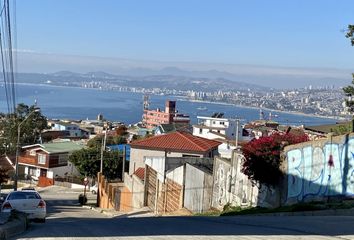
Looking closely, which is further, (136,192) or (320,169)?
(136,192)

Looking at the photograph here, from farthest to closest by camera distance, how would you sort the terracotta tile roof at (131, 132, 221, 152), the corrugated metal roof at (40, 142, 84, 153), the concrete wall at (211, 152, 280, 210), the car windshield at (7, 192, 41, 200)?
the corrugated metal roof at (40, 142, 84, 153) < the terracotta tile roof at (131, 132, 221, 152) < the concrete wall at (211, 152, 280, 210) < the car windshield at (7, 192, 41, 200)

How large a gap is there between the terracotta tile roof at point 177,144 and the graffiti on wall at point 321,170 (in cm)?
3009

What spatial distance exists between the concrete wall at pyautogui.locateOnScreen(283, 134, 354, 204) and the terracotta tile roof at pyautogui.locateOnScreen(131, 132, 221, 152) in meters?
29.9

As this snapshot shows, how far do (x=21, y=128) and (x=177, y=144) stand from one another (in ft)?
175

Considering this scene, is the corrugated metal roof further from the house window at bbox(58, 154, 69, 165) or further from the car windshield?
the car windshield

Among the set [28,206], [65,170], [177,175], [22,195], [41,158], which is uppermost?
[22,195]

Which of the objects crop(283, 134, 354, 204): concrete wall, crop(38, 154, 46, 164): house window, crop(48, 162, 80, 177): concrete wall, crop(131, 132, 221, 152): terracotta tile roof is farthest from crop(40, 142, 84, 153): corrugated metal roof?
crop(283, 134, 354, 204): concrete wall

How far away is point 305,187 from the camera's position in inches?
784

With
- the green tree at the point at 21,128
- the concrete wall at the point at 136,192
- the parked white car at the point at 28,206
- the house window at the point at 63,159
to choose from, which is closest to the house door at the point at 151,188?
the concrete wall at the point at 136,192

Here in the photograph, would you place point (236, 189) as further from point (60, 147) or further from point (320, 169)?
point (60, 147)

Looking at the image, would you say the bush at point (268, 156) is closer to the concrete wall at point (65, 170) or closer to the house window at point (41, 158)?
the concrete wall at point (65, 170)

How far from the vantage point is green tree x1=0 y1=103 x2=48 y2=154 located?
94250 mm

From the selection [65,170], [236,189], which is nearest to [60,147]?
[65,170]

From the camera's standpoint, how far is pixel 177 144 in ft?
174
